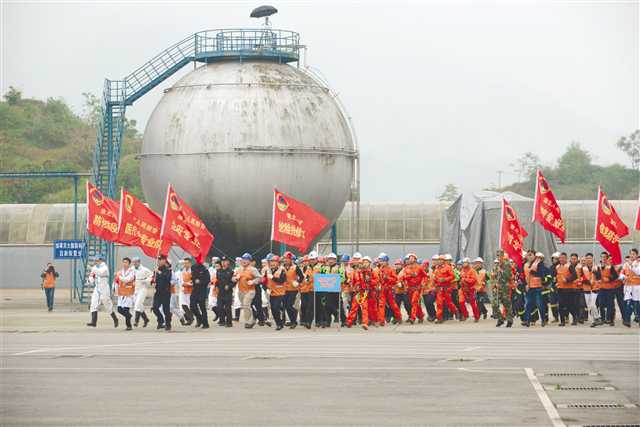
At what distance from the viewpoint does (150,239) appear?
33.8m

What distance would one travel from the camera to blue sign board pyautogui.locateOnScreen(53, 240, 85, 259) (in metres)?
42.4

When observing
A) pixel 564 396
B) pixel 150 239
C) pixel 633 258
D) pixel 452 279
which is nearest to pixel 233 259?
pixel 150 239

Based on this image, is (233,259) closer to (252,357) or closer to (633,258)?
(633,258)

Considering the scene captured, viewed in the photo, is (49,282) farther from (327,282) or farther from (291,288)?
(327,282)

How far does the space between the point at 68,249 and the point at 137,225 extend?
9.78 metres

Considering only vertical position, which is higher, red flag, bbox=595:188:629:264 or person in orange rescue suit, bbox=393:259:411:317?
red flag, bbox=595:188:629:264

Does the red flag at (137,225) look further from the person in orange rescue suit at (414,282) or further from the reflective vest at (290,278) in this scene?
the person in orange rescue suit at (414,282)

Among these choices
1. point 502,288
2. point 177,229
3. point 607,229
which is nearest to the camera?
point 502,288

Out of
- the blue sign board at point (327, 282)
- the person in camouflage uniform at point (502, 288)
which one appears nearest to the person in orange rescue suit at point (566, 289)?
the person in camouflage uniform at point (502, 288)

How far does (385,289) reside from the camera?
29875 mm

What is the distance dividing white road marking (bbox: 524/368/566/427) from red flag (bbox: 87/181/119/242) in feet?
70.5

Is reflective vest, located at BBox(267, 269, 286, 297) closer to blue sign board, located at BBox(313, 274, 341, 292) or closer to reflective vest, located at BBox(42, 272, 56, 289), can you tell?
blue sign board, located at BBox(313, 274, 341, 292)

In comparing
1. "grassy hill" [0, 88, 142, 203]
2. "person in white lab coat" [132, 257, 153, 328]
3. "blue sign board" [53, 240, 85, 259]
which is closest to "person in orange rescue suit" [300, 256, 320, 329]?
"person in white lab coat" [132, 257, 153, 328]

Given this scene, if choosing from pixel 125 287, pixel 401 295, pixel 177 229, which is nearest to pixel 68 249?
pixel 177 229
